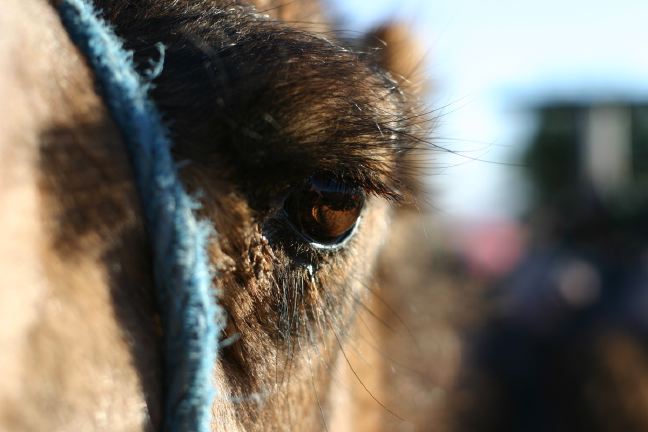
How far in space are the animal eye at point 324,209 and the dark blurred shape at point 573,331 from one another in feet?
6.72

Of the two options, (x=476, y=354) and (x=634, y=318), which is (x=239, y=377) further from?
(x=634, y=318)

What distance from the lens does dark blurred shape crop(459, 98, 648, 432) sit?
11.8ft

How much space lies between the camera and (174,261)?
111 cm

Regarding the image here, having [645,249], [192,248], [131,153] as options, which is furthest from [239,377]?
[645,249]

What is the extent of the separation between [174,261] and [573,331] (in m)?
Result: 3.28

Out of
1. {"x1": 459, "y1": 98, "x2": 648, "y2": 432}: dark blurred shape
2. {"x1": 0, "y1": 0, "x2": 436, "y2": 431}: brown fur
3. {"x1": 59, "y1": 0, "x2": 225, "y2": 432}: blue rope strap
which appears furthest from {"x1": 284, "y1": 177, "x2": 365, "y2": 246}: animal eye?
{"x1": 459, "y1": 98, "x2": 648, "y2": 432}: dark blurred shape

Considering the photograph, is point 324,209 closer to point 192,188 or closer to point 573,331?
point 192,188

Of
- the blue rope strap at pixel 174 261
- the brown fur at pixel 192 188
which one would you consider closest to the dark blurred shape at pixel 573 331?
the brown fur at pixel 192 188

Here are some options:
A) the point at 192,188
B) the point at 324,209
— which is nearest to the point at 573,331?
the point at 324,209

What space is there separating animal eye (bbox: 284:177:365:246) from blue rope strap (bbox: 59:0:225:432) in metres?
0.24

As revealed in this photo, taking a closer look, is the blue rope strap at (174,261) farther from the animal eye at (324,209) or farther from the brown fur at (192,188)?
the animal eye at (324,209)

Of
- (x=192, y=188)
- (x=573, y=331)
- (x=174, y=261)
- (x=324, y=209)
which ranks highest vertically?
(x=573, y=331)

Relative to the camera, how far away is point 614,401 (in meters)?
3.57

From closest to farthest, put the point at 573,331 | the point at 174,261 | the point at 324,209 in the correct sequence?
1. the point at 174,261
2. the point at 324,209
3. the point at 573,331
